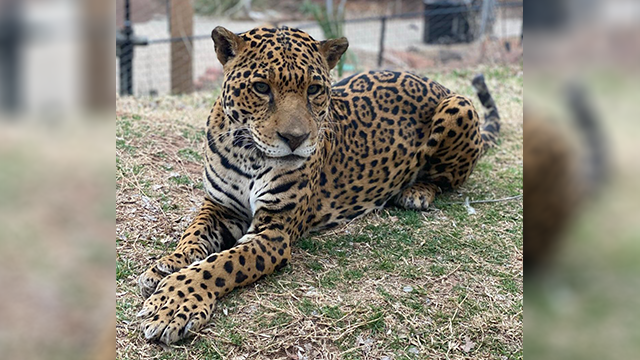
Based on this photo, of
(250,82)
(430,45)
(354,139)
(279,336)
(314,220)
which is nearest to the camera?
(279,336)

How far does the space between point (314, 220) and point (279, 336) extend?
1.61 meters

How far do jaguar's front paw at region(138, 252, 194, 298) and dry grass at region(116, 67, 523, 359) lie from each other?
10 centimetres

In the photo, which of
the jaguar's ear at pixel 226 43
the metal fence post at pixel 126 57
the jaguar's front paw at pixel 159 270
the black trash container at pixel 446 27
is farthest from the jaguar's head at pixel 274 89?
the black trash container at pixel 446 27

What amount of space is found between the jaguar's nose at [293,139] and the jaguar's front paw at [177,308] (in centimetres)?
115

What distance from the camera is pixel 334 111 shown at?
5.82 meters

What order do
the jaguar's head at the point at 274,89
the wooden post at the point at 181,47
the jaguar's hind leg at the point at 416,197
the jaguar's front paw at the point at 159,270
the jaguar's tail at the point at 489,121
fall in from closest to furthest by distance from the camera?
the jaguar's front paw at the point at 159,270, the jaguar's head at the point at 274,89, the jaguar's hind leg at the point at 416,197, the jaguar's tail at the point at 489,121, the wooden post at the point at 181,47

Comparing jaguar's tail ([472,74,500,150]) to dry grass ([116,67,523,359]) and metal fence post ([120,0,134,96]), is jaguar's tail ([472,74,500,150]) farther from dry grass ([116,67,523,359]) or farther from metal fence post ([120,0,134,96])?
metal fence post ([120,0,134,96])

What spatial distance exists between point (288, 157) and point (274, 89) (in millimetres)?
531
